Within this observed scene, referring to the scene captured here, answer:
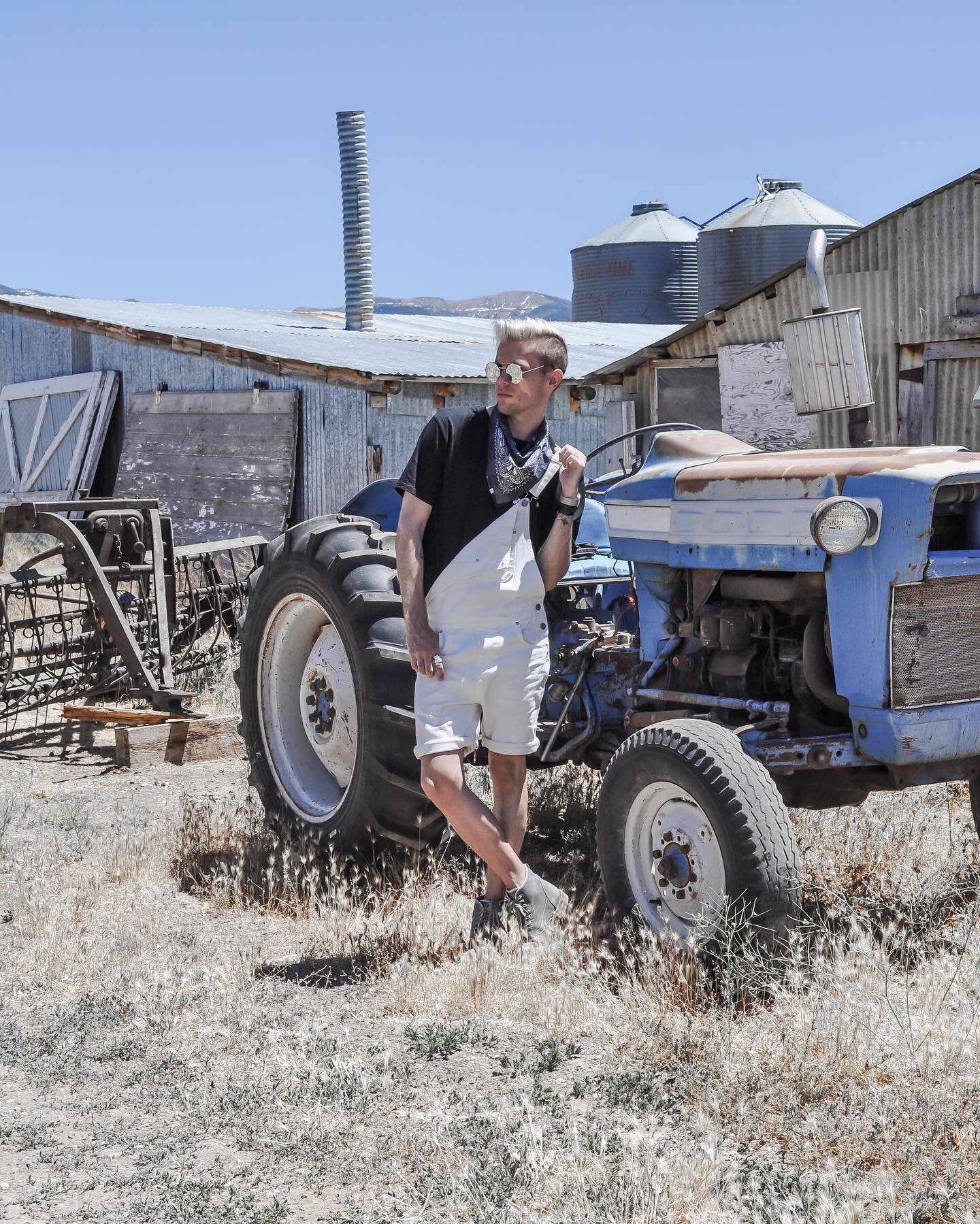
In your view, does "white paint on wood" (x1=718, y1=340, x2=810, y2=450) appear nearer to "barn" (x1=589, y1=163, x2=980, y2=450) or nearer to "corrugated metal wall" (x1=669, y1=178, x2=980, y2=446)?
"barn" (x1=589, y1=163, x2=980, y2=450)

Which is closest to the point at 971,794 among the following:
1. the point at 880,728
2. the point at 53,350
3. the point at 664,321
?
the point at 880,728

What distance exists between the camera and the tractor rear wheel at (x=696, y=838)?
150 inches

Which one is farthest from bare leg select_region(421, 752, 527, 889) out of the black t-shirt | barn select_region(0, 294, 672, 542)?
barn select_region(0, 294, 672, 542)

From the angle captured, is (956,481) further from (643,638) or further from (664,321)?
(664,321)

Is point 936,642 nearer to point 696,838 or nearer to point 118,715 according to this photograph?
point 696,838

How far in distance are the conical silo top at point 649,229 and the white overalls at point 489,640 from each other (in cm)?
2482

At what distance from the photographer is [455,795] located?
4.05m

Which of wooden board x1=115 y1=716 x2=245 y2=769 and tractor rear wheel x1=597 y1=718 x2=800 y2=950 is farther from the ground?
tractor rear wheel x1=597 y1=718 x2=800 y2=950

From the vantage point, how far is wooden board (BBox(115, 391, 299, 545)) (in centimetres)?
1528

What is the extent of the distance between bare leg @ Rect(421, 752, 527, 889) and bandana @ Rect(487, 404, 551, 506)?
30.2 inches

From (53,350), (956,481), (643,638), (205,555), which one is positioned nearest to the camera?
(956,481)

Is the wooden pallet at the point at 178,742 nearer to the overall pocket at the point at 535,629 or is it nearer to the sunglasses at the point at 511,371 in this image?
the overall pocket at the point at 535,629

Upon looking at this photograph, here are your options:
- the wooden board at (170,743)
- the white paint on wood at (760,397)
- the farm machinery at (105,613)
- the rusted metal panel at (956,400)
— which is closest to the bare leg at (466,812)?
the wooden board at (170,743)

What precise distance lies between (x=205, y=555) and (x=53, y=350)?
989 centimetres
